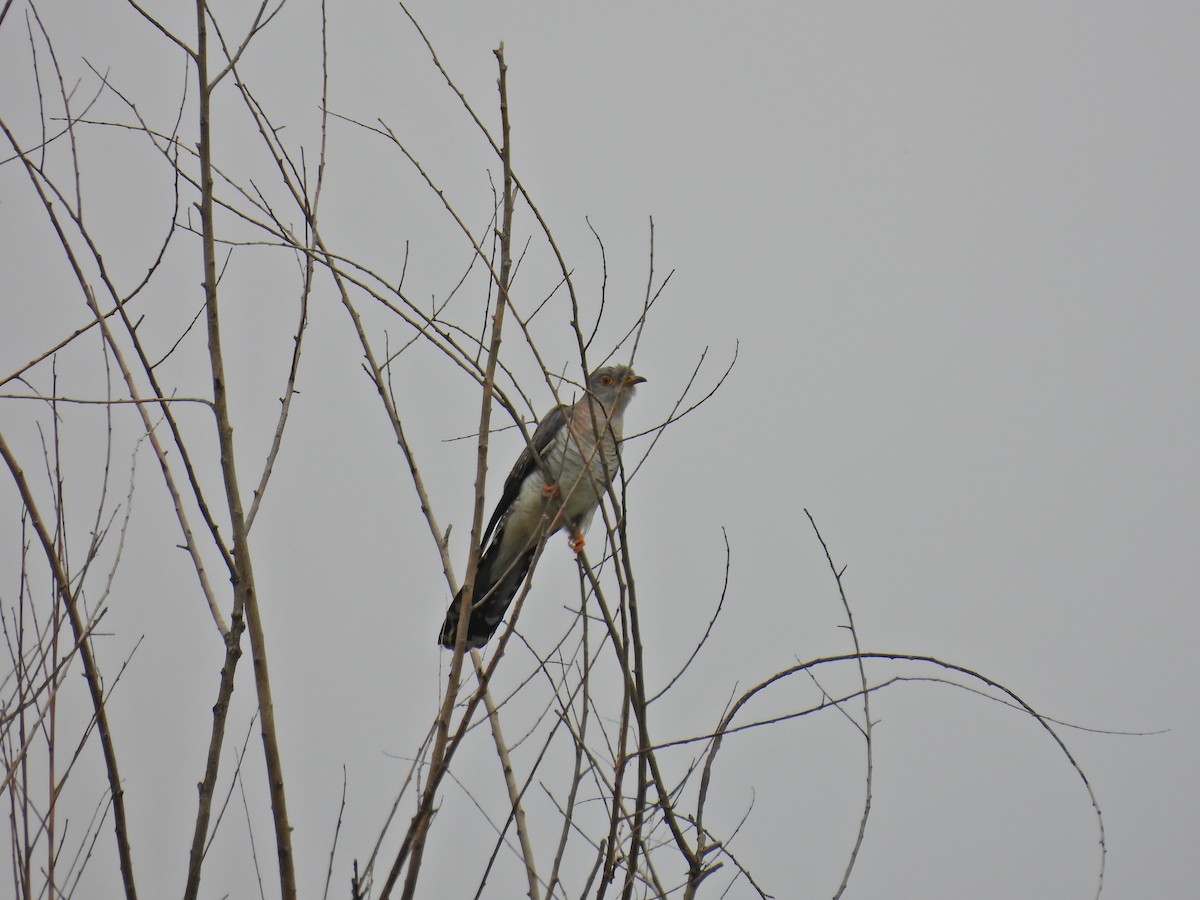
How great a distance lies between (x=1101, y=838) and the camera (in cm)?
229

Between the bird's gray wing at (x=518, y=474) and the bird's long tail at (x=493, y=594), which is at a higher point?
the bird's gray wing at (x=518, y=474)

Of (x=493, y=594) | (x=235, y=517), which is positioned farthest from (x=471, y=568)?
(x=493, y=594)

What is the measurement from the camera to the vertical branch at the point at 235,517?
1.70 meters

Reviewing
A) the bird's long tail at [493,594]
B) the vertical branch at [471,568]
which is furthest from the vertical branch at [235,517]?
the bird's long tail at [493,594]

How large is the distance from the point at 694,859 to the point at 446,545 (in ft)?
2.53

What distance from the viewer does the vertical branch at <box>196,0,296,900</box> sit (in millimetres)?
1702

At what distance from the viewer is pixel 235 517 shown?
1821 mm

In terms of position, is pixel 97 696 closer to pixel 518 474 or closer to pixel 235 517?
pixel 235 517

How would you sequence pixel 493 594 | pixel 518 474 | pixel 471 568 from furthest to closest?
pixel 518 474 < pixel 493 594 < pixel 471 568

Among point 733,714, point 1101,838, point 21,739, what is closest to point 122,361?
point 21,739

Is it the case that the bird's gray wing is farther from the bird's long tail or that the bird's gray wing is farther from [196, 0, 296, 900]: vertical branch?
[196, 0, 296, 900]: vertical branch

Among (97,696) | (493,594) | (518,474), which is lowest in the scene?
(97,696)

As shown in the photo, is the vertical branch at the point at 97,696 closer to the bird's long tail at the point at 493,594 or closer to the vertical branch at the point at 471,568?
the vertical branch at the point at 471,568

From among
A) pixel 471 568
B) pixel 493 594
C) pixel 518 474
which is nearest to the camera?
pixel 471 568
